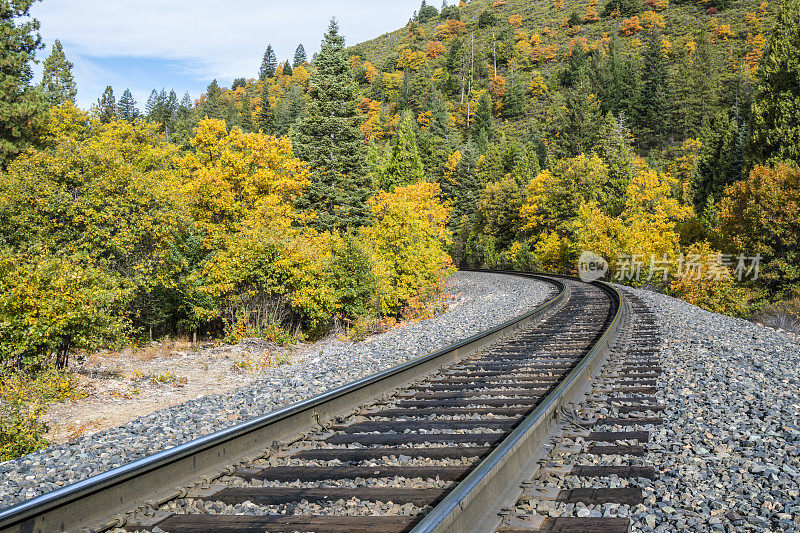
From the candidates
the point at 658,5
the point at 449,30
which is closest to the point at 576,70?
the point at 658,5

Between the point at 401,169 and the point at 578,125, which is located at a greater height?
the point at 578,125

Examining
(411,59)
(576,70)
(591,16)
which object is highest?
(591,16)

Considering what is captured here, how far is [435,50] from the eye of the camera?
161 metres

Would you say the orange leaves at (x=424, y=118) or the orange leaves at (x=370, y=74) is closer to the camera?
the orange leaves at (x=424, y=118)

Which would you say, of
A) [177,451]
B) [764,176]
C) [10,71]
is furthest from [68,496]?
[764,176]

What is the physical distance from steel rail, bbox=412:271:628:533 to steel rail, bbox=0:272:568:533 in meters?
1.80

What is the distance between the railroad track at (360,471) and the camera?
3.11 meters

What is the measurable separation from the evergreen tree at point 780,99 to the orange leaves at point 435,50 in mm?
131768

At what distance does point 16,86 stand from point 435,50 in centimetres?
14596

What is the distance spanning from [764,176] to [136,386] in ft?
98.2

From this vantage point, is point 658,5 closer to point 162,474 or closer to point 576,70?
point 576,70

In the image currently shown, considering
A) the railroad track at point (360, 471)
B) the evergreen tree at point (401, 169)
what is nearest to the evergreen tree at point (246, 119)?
the evergreen tree at point (401, 169)

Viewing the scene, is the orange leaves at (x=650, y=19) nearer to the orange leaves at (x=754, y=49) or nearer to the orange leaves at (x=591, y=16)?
the orange leaves at (x=591, y=16)

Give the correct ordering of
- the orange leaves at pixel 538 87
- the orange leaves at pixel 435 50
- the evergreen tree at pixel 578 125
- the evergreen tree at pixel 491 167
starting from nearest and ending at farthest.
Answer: the evergreen tree at pixel 491 167 → the evergreen tree at pixel 578 125 → the orange leaves at pixel 538 87 → the orange leaves at pixel 435 50
